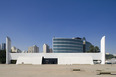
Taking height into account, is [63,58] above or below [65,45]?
below

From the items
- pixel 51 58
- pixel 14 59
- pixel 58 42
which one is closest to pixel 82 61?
pixel 51 58

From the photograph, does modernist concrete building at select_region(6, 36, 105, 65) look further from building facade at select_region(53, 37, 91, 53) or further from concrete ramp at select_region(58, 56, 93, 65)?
building facade at select_region(53, 37, 91, 53)

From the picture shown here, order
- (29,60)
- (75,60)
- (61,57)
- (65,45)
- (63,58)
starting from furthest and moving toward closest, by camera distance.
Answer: (65,45) → (61,57) → (63,58) → (29,60) → (75,60)

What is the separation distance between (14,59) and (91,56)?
3571 centimetres

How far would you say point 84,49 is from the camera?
138 metres

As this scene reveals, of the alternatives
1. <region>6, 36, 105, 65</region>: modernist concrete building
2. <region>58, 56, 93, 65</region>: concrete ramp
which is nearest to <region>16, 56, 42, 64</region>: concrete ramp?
<region>6, 36, 105, 65</region>: modernist concrete building

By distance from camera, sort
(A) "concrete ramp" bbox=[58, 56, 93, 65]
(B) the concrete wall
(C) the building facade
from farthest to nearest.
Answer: (C) the building facade
(B) the concrete wall
(A) "concrete ramp" bbox=[58, 56, 93, 65]

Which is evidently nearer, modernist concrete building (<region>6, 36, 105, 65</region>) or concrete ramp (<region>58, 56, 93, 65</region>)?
concrete ramp (<region>58, 56, 93, 65</region>)

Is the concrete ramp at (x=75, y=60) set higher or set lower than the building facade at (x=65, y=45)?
lower

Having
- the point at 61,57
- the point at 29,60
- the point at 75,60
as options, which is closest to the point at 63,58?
the point at 61,57

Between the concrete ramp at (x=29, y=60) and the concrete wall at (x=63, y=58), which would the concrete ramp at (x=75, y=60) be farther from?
the concrete ramp at (x=29, y=60)

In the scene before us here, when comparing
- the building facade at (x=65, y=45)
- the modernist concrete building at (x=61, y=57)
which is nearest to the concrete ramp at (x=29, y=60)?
the modernist concrete building at (x=61, y=57)

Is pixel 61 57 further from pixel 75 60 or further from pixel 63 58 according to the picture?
pixel 75 60

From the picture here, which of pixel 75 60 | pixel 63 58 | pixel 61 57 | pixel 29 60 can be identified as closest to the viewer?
pixel 75 60
